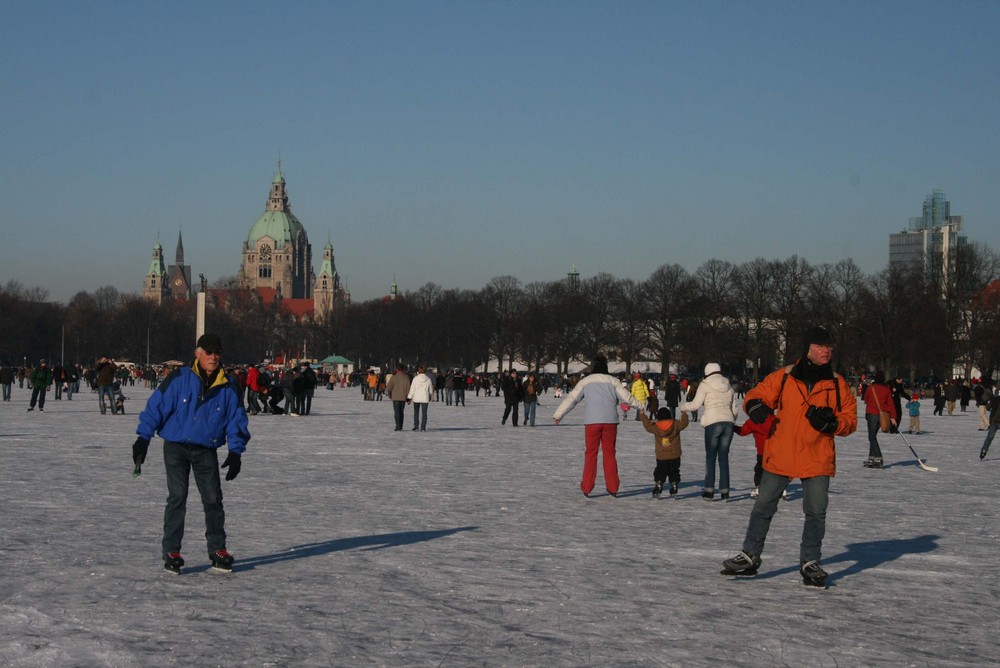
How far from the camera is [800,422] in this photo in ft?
24.0

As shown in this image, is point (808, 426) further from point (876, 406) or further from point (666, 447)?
point (876, 406)

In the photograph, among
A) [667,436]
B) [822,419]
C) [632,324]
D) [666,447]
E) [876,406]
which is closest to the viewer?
[822,419]

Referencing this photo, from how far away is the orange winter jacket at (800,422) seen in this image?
7.30 metres

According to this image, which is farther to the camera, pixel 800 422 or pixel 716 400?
pixel 716 400

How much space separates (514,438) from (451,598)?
1612 cm

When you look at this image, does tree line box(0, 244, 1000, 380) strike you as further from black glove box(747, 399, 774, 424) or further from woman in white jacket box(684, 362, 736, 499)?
black glove box(747, 399, 774, 424)

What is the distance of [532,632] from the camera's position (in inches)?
238

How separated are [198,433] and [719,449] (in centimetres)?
621

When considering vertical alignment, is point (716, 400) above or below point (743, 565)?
above

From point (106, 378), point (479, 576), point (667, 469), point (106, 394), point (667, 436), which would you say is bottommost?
point (479, 576)

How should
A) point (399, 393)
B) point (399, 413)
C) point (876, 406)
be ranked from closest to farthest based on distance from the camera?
point (876, 406)
point (399, 393)
point (399, 413)

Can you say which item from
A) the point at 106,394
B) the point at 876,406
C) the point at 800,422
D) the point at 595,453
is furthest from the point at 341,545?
the point at 106,394

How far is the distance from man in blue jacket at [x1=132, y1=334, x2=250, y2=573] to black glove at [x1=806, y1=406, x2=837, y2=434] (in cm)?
327

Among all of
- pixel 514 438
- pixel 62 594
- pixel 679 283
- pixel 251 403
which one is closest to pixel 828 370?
pixel 62 594
